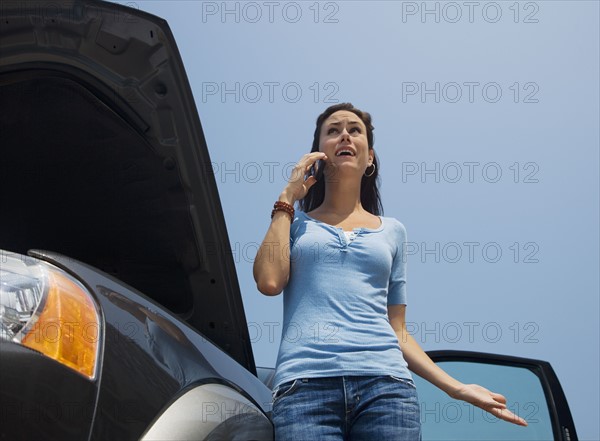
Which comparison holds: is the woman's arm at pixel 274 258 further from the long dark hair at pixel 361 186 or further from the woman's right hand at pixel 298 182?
the long dark hair at pixel 361 186

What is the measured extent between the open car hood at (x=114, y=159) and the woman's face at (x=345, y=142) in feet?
1.83

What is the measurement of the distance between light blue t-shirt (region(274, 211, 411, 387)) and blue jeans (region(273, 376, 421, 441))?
0.03 m

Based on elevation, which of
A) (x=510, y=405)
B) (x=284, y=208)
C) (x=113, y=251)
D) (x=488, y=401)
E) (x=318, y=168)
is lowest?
(x=510, y=405)

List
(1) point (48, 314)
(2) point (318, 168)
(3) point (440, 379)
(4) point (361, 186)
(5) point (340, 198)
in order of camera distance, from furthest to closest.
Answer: (4) point (361, 186) → (2) point (318, 168) → (5) point (340, 198) → (3) point (440, 379) → (1) point (48, 314)

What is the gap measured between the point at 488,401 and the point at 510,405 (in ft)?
2.95

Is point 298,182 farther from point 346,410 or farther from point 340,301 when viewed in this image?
point 346,410

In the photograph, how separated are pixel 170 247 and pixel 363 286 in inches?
25.1

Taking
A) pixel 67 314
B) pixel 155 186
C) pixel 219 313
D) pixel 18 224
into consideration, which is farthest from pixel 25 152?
pixel 67 314

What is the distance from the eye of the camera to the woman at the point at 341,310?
214 cm

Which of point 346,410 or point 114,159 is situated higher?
point 114,159

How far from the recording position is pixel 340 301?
236 centimetres

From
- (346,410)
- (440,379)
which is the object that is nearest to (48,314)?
(346,410)

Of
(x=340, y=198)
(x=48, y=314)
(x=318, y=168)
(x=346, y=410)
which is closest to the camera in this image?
(x=48, y=314)

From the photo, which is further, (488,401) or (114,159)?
(114,159)
